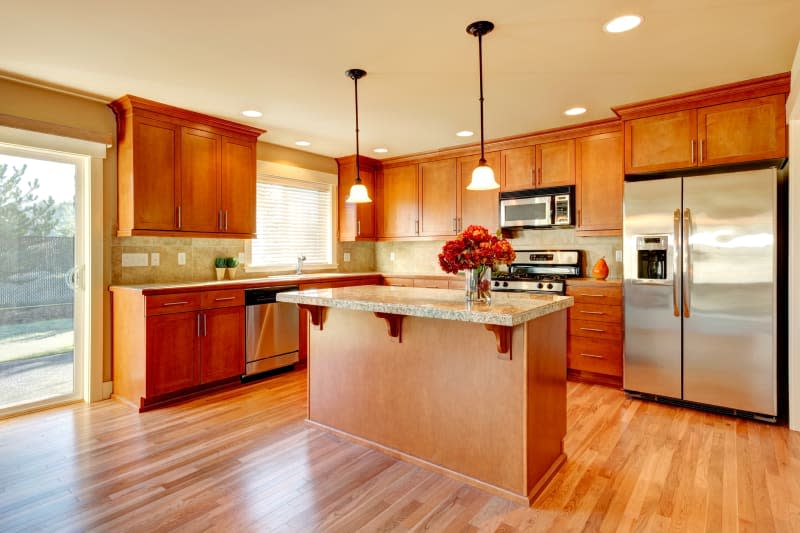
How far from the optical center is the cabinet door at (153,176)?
3.57m

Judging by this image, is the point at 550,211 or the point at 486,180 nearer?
the point at 486,180

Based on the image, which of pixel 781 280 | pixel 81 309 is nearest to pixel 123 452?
pixel 81 309

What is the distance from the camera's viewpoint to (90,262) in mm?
3557

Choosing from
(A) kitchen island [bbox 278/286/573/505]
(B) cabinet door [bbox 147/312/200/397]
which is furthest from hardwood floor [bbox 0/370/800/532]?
(B) cabinet door [bbox 147/312/200/397]

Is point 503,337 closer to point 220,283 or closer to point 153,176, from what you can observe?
point 220,283

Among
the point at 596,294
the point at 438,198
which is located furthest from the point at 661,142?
the point at 438,198

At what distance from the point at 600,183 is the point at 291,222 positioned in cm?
333

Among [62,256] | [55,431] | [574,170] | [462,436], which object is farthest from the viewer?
[574,170]

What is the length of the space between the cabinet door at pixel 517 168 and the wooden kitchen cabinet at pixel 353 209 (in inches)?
70.4

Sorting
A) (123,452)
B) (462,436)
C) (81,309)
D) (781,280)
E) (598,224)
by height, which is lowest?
(123,452)

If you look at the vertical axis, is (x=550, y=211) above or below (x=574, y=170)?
below

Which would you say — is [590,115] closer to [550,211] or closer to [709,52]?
[550,211]

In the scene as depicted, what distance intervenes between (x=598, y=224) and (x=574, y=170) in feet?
1.90

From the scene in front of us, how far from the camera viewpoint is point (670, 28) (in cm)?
243
